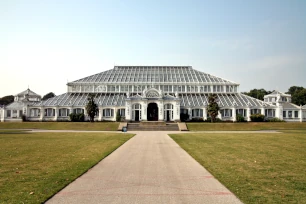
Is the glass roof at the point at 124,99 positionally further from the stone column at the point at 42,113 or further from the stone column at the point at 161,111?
the stone column at the point at 161,111

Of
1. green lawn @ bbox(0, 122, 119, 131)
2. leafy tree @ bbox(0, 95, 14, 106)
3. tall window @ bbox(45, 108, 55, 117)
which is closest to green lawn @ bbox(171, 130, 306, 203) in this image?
green lawn @ bbox(0, 122, 119, 131)

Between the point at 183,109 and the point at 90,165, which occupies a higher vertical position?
the point at 183,109

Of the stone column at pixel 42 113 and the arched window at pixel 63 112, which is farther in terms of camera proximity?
the arched window at pixel 63 112

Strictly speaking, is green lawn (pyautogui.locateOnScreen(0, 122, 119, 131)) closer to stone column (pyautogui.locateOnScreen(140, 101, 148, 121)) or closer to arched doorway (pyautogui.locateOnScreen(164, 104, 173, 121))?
stone column (pyautogui.locateOnScreen(140, 101, 148, 121))

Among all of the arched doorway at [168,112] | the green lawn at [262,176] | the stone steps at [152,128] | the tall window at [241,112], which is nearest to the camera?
the green lawn at [262,176]

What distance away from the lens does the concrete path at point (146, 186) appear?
8.84 meters

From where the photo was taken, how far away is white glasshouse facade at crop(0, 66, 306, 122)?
221 feet

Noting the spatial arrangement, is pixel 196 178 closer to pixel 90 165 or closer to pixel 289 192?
pixel 289 192

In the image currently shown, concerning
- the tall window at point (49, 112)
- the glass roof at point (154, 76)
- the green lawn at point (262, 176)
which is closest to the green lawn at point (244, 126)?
the glass roof at point (154, 76)

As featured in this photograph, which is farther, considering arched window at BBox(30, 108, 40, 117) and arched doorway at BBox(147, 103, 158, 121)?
arched doorway at BBox(147, 103, 158, 121)

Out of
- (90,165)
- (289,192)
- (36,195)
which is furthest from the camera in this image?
(90,165)

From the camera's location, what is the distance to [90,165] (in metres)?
14.5

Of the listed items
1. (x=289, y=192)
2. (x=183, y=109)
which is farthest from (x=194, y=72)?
(x=289, y=192)

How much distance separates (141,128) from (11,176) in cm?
4362
